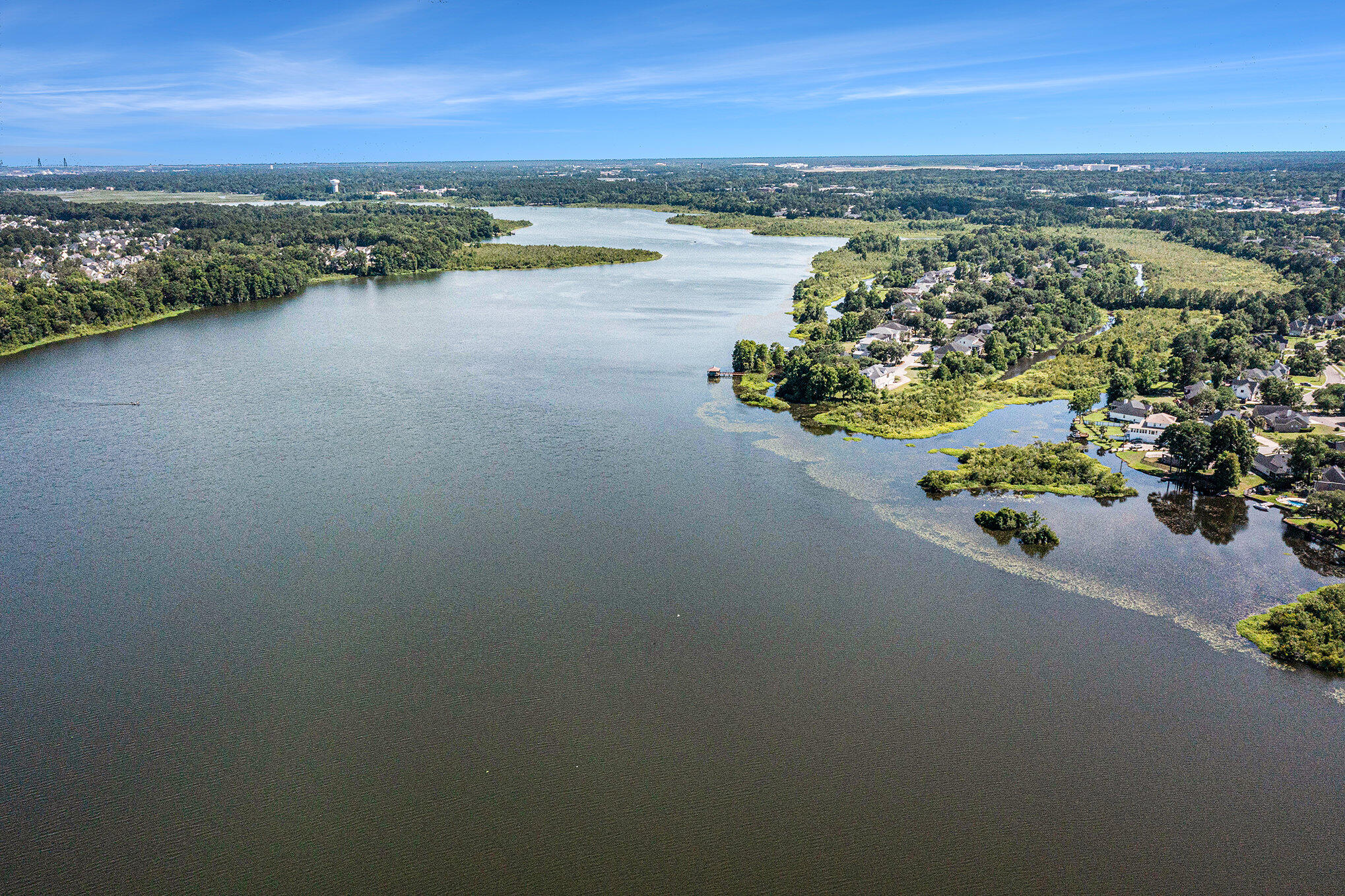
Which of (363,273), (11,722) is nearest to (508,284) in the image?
(363,273)

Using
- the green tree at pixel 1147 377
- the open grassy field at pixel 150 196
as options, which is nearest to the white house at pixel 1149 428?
the green tree at pixel 1147 377

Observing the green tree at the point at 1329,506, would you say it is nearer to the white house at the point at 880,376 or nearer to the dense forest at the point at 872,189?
the white house at the point at 880,376

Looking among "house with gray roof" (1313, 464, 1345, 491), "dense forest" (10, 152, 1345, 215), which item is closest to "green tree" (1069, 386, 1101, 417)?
"house with gray roof" (1313, 464, 1345, 491)

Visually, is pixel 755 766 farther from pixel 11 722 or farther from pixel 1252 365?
pixel 1252 365

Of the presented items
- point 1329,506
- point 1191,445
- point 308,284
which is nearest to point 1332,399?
point 1191,445

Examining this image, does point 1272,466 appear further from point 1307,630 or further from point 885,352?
point 885,352

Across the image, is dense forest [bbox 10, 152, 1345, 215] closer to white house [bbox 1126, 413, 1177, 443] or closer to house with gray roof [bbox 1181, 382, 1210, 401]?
house with gray roof [bbox 1181, 382, 1210, 401]
